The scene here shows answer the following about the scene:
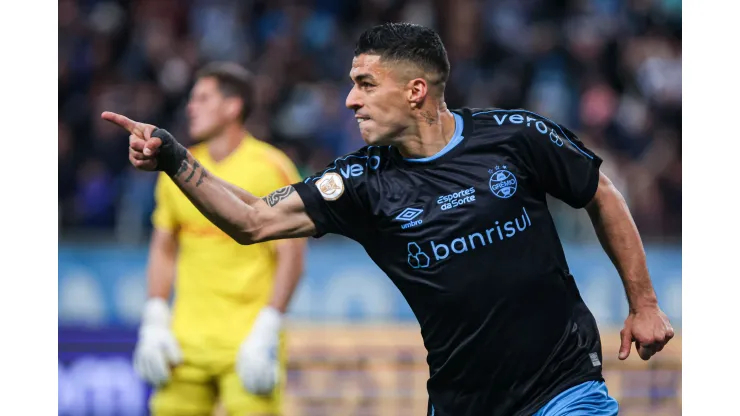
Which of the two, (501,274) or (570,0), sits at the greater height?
(570,0)

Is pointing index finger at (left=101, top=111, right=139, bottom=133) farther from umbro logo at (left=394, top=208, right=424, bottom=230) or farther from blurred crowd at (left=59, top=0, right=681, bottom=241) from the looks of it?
blurred crowd at (left=59, top=0, right=681, bottom=241)

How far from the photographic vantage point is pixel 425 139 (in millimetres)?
4512

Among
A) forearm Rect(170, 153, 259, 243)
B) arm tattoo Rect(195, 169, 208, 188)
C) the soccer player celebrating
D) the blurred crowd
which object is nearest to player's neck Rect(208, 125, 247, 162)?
the soccer player celebrating

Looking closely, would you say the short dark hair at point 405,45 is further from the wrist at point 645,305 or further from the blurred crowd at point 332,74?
the blurred crowd at point 332,74

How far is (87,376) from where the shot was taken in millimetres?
9789

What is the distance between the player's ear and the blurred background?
16.6 ft

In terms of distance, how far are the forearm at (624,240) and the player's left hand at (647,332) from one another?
41mm

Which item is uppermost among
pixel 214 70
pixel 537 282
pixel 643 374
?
pixel 214 70

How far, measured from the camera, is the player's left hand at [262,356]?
261 inches

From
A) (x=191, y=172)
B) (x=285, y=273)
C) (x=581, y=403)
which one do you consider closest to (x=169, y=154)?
(x=191, y=172)

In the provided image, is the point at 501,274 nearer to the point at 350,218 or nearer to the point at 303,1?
the point at 350,218

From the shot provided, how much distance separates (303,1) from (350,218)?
11.4m

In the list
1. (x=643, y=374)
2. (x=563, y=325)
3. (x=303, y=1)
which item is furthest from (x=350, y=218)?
(x=303, y=1)

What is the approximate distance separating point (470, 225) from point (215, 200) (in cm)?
101
